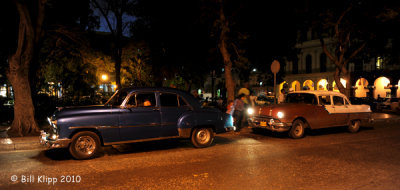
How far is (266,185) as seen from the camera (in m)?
4.96

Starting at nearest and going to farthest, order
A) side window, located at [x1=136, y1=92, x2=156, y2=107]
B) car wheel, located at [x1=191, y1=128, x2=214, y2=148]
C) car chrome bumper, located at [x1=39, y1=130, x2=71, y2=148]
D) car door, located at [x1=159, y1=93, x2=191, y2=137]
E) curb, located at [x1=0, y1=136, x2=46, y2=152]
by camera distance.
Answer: car chrome bumper, located at [x1=39, y1=130, x2=71, y2=148], side window, located at [x1=136, y1=92, x2=156, y2=107], car door, located at [x1=159, y1=93, x2=191, y2=137], car wheel, located at [x1=191, y1=128, x2=214, y2=148], curb, located at [x1=0, y1=136, x2=46, y2=152]

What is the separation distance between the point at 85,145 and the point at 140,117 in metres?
1.51

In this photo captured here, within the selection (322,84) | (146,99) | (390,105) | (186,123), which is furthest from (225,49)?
(322,84)

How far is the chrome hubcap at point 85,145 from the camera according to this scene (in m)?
6.95

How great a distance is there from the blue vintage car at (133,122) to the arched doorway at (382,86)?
3684cm

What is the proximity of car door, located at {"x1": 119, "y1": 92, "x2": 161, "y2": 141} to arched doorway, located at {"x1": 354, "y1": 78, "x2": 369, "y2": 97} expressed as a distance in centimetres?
3949

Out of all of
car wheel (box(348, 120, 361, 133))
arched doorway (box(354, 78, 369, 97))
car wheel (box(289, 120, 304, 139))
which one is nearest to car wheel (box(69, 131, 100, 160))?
car wheel (box(289, 120, 304, 139))

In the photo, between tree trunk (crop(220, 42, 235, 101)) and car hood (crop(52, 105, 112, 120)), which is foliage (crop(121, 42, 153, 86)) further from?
car hood (crop(52, 105, 112, 120))

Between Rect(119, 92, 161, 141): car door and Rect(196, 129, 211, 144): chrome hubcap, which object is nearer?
Rect(119, 92, 161, 141): car door

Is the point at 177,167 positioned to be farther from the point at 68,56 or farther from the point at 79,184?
the point at 68,56

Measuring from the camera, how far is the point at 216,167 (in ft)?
20.3

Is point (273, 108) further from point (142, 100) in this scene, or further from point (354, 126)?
point (142, 100)

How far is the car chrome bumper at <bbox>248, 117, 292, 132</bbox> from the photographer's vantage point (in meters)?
9.81

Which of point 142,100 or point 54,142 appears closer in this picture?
point 54,142
